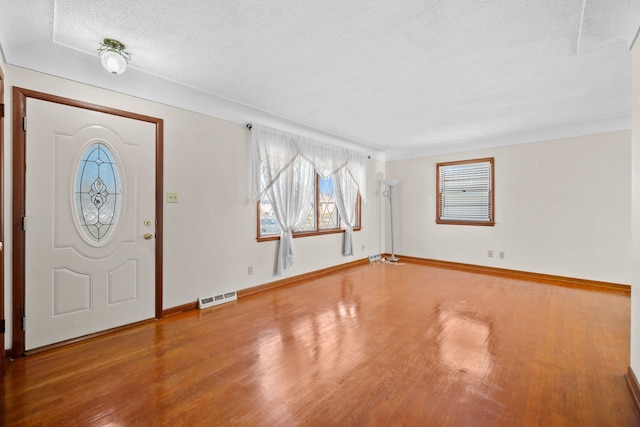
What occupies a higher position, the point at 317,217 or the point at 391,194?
the point at 391,194

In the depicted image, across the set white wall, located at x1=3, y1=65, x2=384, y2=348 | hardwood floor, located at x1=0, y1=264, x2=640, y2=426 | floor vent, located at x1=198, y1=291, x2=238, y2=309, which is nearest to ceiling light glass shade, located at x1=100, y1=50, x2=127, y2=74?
white wall, located at x1=3, y1=65, x2=384, y2=348

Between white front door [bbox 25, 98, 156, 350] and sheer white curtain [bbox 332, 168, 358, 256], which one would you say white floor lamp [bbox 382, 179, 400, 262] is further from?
white front door [bbox 25, 98, 156, 350]

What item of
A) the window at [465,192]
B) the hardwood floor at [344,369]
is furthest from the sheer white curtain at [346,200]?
the hardwood floor at [344,369]

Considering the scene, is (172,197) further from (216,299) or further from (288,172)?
(288,172)

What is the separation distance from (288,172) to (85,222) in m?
2.51

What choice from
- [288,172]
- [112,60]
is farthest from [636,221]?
[112,60]

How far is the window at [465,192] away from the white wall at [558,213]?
12 cm

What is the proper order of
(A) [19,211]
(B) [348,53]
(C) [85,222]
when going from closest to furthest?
(A) [19,211], (B) [348,53], (C) [85,222]

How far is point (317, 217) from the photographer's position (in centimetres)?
505

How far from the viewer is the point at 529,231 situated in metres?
4.85

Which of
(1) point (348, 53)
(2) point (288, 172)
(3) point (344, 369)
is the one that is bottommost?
(3) point (344, 369)

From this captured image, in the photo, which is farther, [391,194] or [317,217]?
[391,194]

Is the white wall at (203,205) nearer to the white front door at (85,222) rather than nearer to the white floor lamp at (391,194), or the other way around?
the white front door at (85,222)

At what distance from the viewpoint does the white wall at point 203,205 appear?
309cm
